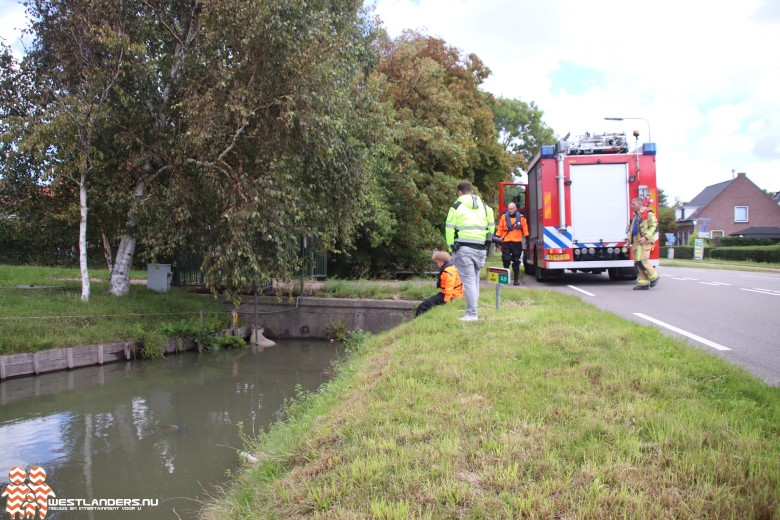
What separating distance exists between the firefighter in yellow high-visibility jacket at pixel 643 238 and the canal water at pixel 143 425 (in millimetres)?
7211

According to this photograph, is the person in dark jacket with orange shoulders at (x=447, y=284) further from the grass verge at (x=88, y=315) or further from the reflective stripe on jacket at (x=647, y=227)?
the grass verge at (x=88, y=315)

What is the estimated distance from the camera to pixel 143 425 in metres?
8.24

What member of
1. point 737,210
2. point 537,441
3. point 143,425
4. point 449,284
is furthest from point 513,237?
point 737,210

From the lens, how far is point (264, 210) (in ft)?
39.4

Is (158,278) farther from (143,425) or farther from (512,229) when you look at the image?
(512,229)

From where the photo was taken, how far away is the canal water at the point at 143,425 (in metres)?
5.75

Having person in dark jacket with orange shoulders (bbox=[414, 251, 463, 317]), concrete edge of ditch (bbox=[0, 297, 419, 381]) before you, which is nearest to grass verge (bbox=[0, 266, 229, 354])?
concrete edge of ditch (bbox=[0, 297, 419, 381])

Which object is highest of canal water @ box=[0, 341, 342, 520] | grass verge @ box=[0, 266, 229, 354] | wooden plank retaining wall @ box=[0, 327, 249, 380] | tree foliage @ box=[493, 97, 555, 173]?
tree foliage @ box=[493, 97, 555, 173]

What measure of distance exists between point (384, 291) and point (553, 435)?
1243cm

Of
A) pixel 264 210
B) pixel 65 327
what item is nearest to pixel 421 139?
pixel 264 210

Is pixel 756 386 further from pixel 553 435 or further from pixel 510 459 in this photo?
pixel 510 459

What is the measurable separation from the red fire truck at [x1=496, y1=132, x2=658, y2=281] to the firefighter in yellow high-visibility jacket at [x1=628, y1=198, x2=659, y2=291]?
1.10m

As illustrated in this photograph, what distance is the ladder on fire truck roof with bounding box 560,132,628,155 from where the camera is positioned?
45.8 feet

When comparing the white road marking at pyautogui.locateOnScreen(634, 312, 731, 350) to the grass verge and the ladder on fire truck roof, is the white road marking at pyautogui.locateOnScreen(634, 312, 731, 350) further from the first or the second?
the grass verge
